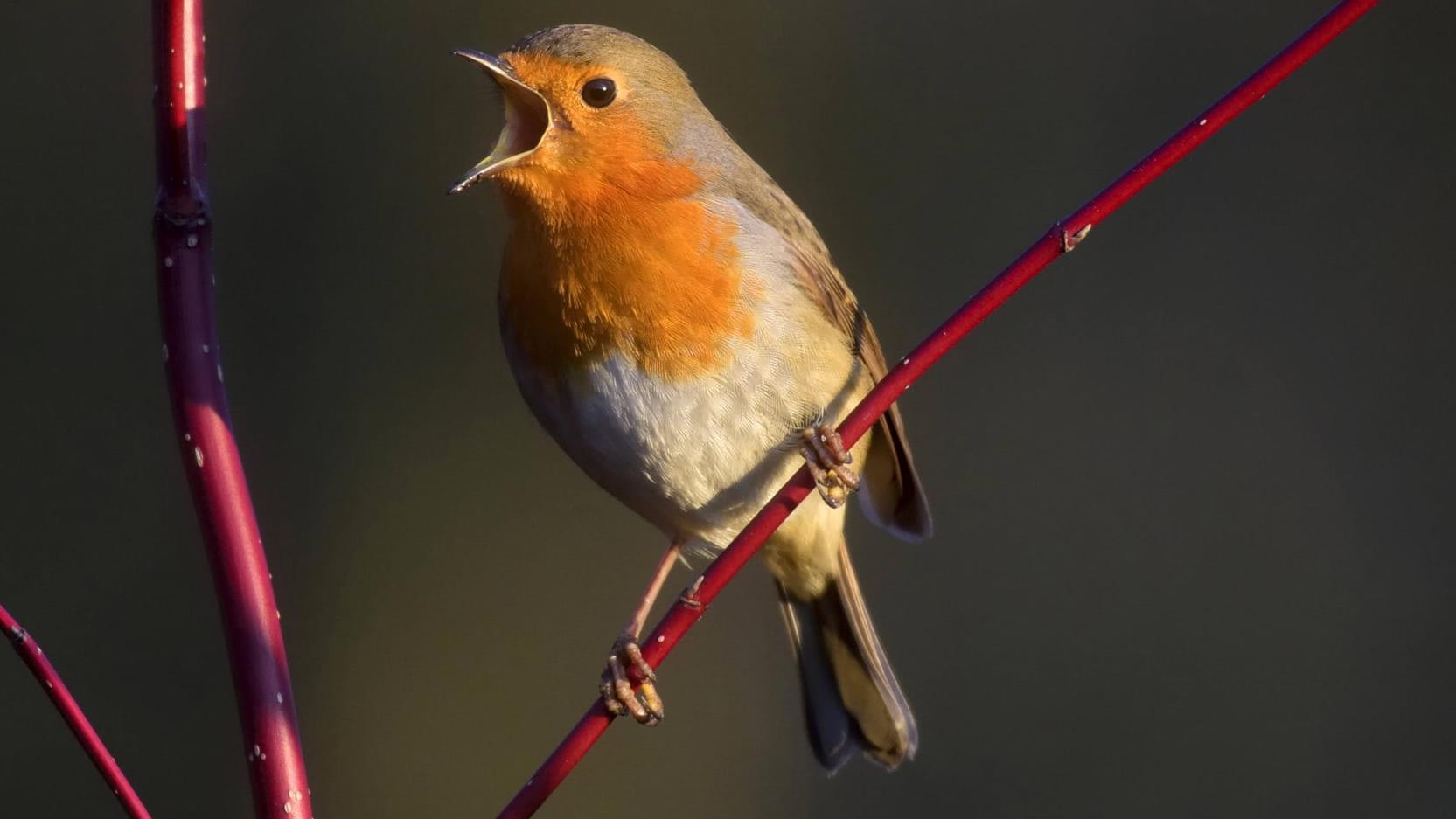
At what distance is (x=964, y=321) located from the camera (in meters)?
1.30

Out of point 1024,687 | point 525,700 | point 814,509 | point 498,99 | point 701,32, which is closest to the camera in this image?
point 498,99

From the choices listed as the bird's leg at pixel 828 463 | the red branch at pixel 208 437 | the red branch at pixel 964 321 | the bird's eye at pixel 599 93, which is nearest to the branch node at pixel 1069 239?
the red branch at pixel 964 321

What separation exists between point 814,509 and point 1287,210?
113 inches

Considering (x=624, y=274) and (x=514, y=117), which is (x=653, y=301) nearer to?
(x=624, y=274)

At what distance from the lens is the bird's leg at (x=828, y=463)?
215 centimetres

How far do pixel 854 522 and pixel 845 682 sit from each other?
64.9 inches

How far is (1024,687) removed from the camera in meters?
4.49

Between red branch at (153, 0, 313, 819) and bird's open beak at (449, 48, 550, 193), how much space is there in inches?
30.2

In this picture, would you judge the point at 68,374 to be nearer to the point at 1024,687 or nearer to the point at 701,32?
the point at 701,32

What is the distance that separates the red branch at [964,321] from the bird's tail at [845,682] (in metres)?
1.43

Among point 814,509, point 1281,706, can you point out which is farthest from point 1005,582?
point 814,509

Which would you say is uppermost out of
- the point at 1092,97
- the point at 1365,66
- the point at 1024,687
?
the point at 1365,66

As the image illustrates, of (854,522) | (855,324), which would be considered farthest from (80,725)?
(854,522)

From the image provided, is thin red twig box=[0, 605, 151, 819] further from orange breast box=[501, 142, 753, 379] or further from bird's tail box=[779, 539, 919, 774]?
bird's tail box=[779, 539, 919, 774]
